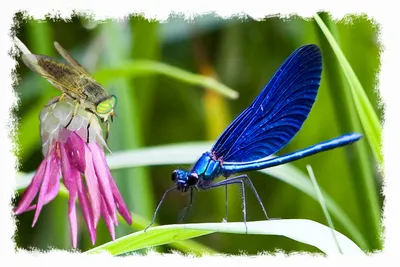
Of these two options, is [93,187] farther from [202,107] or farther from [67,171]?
[202,107]

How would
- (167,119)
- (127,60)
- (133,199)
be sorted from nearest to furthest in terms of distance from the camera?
(133,199), (127,60), (167,119)

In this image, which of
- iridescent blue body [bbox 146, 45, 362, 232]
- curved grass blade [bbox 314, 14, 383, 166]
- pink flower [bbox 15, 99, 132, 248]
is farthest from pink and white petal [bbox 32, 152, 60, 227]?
curved grass blade [bbox 314, 14, 383, 166]

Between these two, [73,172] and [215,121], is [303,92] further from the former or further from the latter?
[215,121]

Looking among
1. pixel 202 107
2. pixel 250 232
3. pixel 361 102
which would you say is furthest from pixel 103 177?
pixel 202 107

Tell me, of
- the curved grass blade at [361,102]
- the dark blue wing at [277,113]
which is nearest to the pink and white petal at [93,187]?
the dark blue wing at [277,113]

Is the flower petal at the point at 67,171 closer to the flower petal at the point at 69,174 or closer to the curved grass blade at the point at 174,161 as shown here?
the flower petal at the point at 69,174

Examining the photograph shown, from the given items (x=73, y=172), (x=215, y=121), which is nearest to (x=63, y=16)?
(x=73, y=172)
